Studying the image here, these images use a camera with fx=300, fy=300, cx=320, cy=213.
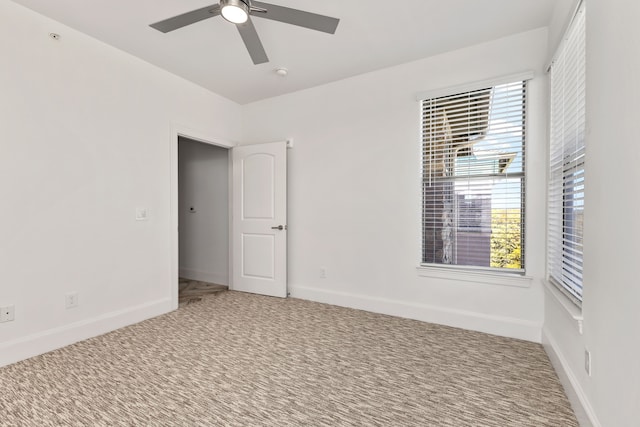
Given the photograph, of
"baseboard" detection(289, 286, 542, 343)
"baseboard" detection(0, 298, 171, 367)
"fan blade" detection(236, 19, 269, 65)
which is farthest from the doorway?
"fan blade" detection(236, 19, 269, 65)

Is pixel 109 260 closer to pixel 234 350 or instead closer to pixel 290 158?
pixel 234 350

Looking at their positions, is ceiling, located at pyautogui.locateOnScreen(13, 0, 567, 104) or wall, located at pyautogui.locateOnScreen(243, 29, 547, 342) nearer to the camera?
ceiling, located at pyautogui.locateOnScreen(13, 0, 567, 104)

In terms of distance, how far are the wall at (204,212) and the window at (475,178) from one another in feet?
9.61

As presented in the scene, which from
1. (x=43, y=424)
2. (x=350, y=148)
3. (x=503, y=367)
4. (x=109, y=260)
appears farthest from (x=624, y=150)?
(x=109, y=260)

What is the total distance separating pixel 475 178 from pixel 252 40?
7.39 ft

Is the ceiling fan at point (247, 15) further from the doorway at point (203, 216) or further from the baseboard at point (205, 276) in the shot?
the baseboard at point (205, 276)

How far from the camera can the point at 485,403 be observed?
1734mm

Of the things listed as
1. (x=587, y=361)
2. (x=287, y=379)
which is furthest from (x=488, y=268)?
(x=287, y=379)

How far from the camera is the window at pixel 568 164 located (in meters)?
1.76

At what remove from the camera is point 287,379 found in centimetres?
197

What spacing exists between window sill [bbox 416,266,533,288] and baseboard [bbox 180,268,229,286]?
290cm

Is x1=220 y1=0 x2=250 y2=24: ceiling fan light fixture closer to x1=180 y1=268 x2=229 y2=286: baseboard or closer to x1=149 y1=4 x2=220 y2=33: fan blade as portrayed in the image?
x1=149 y1=4 x2=220 y2=33: fan blade

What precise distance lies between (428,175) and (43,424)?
330cm

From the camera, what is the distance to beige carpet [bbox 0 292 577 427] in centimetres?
162
